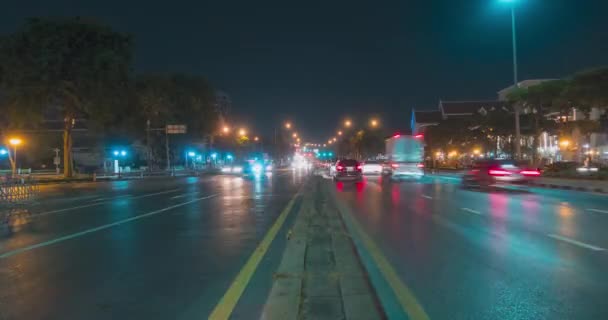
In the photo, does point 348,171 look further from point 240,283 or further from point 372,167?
point 240,283

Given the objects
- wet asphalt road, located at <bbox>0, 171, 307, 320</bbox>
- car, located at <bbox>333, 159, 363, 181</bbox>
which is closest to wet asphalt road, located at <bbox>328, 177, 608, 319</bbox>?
wet asphalt road, located at <bbox>0, 171, 307, 320</bbox>

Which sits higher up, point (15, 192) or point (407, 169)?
point (407, 169)

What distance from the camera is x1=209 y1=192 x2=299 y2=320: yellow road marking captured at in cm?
637

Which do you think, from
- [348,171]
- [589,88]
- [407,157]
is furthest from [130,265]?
[407,157]

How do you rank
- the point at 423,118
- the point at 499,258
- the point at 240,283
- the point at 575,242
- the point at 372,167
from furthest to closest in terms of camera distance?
the point at 423,118, the point at 372,167, the point at 575,242, the point at 499,258, the point at 240,283

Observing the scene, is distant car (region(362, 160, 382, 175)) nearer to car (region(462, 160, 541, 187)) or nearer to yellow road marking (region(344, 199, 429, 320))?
car (region(462, 160, 541, 187))

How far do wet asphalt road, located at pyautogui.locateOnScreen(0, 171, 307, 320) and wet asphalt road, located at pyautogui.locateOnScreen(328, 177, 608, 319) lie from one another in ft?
7.97

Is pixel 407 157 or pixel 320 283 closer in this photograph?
pixel 320 283

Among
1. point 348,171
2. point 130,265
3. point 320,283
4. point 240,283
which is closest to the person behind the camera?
point 320,283

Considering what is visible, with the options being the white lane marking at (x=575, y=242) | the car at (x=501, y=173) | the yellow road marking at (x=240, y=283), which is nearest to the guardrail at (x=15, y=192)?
the yellow road marking at (x=240, y=283)

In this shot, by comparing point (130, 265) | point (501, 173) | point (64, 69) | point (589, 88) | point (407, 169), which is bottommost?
point (130, 265)

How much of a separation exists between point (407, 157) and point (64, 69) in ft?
102

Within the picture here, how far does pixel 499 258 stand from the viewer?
31.0 feet

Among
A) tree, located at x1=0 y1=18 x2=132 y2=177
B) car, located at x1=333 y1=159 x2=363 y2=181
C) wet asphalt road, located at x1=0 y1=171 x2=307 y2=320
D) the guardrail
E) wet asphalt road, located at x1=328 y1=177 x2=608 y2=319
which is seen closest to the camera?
wet asphalt road, located at x1=328 y1=177 x2=608 y2=319
